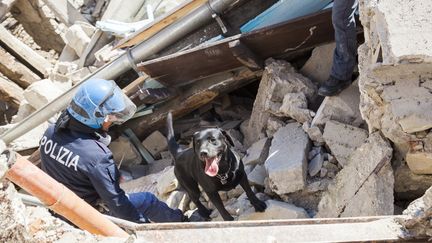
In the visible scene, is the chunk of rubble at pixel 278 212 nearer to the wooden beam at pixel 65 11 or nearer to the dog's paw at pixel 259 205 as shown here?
the dog's paw at pixel 259 205

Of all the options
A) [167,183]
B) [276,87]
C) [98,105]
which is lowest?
[167,183]

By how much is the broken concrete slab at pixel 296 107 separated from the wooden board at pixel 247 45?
501 millimetres

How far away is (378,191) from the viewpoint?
3.59m

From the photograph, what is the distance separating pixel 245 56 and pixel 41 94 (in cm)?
343

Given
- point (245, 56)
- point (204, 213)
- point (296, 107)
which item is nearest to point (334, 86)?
point (296, 107)

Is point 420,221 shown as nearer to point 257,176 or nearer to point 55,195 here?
point 55,195

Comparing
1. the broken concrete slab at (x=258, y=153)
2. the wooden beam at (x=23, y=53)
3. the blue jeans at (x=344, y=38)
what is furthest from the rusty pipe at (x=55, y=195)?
the wooden beam at (x=23, y=53)

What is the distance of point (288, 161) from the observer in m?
4.66

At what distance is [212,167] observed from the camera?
4.62 meters

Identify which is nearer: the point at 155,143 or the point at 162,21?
the point at 162,21

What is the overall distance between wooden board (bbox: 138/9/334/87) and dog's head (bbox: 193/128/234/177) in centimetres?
102

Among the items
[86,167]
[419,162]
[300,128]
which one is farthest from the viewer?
[300,128]

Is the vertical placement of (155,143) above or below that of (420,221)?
below

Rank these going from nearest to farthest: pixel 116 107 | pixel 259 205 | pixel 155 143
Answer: pixel 116 107, pixel 259 205, pixel 155 143
